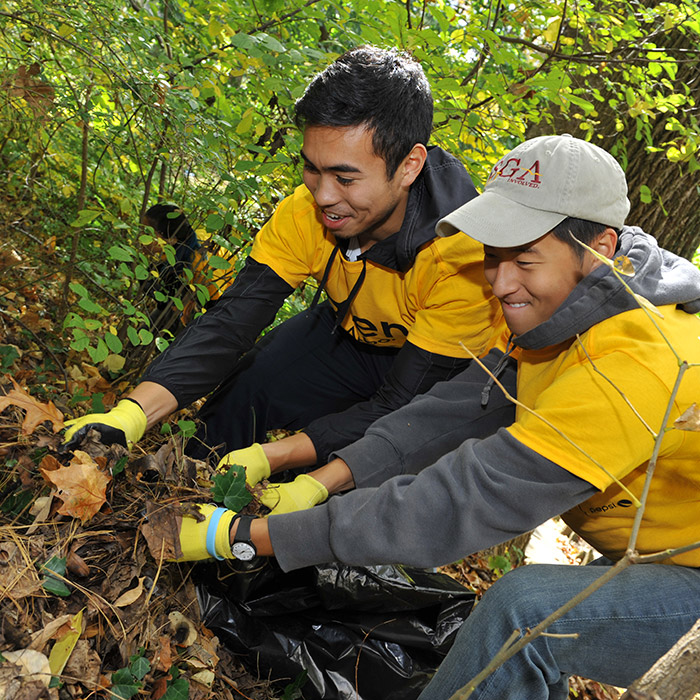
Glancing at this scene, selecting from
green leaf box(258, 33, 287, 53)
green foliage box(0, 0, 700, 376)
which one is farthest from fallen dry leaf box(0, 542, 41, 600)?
green leaf box(258, 33, 287, 53)

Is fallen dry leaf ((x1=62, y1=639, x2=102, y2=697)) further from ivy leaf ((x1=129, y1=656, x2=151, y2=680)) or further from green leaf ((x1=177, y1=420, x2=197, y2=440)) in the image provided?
green leaf ((x1=177, y1=420, x2=197, y2=440))

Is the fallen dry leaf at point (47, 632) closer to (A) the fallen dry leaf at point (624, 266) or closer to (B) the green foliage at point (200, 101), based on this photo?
(B) the green foliage at point (200, 101)

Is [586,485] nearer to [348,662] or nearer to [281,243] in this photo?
[348,662]

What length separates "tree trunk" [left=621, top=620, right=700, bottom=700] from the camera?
86cm

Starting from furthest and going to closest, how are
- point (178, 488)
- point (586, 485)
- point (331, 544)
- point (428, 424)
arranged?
1. point (428, 424)
2. point (178, 488)
3. point (331, 544)
4. point (586, 485)

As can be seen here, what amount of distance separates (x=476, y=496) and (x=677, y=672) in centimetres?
66

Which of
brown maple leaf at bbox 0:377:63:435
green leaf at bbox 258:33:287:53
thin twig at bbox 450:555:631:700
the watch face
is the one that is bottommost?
the watch face

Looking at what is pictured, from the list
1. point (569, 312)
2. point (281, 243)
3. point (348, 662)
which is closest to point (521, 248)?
point (569, 312)

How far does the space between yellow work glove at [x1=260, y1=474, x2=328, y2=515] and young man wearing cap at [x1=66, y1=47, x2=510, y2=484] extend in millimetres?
11

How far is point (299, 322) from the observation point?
2.96 meters

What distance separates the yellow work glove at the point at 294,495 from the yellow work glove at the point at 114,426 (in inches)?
18.5

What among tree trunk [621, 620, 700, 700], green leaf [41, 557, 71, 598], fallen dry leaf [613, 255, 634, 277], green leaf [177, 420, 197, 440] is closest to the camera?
tree trunk [621, 620, 700, 700]

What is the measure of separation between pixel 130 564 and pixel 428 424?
1045 millimetres

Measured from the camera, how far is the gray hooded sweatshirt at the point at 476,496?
1.48 m
